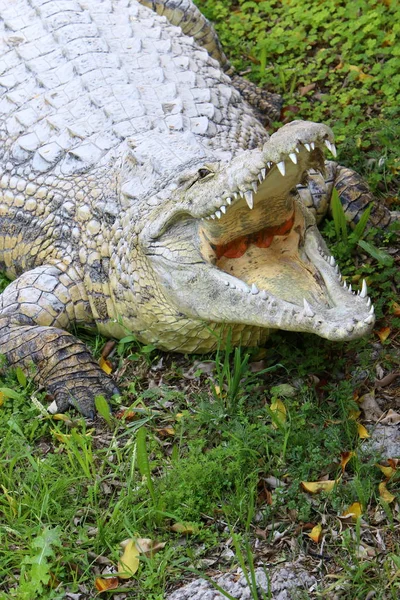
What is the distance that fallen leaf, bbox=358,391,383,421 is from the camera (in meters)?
4.00

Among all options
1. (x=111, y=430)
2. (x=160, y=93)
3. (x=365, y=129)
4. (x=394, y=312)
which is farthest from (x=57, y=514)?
(x=365, y=129)

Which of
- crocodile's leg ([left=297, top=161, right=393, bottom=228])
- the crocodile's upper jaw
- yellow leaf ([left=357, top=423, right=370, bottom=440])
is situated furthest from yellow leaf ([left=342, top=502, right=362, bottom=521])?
crocodile's leg ([left=297, top=161, right=393, bottom=228])

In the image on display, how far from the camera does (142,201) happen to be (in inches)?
170

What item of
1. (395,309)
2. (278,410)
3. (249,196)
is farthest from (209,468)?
(395,309)

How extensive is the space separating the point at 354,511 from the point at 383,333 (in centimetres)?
107

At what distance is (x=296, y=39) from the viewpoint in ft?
21.1

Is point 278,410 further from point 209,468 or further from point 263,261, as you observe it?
point 263,261

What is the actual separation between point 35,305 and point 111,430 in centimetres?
80

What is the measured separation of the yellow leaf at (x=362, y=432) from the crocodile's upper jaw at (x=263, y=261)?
60 centimetres

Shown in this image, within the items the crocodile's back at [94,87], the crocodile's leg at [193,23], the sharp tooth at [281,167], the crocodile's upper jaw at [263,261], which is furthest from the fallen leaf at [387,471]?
the crocodile's leg at [193,23]

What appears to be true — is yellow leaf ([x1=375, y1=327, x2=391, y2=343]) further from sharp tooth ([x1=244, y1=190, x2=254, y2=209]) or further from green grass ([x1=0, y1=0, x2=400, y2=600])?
sharp tooth ([x1=244, y1=190, x2=254, y2=209])

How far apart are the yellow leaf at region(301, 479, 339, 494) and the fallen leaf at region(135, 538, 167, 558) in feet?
2.01

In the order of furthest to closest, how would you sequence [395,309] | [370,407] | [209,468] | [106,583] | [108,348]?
[108,348] < [395,309] < [370,407] < [209,468] < [106,583]

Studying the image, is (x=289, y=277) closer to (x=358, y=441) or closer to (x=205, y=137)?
(x=358, y=441)
